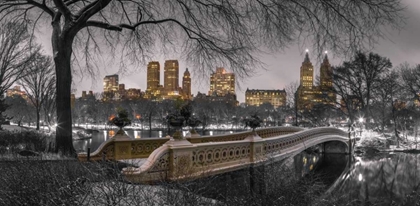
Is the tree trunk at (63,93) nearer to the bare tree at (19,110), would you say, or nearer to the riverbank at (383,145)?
the riverbank at (383,145)

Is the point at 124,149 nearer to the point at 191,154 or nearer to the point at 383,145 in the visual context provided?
the point at 191,154

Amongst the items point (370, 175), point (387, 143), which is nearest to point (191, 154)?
point (370, 175)

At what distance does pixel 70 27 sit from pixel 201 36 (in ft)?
16.0

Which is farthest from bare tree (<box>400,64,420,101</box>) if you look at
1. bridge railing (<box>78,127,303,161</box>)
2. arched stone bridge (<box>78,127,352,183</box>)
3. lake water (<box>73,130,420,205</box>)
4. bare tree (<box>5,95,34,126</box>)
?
bare tree (<box>5,95,34,126</box>)

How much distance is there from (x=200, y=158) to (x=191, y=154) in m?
0.77

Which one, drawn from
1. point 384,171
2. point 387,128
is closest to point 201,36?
point 384,171

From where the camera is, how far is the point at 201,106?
104438 millimetres

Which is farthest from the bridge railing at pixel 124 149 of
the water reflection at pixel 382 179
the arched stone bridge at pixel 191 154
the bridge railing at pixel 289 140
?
the water reflection at pixel 382 179

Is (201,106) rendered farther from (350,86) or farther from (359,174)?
(359,174)

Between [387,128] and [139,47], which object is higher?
[139,47]

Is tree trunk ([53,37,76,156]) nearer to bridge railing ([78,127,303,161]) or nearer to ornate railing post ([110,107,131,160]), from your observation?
bridge railing ([78,127,303,161])

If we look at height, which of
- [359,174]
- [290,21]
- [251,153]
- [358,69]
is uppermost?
[358,69]

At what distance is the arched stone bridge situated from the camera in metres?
9.30

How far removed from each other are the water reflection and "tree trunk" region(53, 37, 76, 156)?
548 inches
